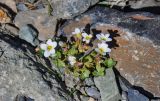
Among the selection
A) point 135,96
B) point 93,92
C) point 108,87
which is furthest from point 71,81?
point 135,96

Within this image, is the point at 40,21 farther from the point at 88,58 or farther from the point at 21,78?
the point at 21,78

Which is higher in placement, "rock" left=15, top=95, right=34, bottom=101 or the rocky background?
the rocky background

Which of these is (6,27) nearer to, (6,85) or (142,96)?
(6,85)

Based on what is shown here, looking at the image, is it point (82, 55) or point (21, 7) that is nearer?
point (82, 55)

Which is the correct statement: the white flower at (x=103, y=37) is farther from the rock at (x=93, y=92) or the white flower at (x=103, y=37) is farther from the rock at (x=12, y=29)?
the rock at (x=12, y=29)

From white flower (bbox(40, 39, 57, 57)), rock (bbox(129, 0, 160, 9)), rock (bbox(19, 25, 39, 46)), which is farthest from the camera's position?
rock (bbox(129, 0, 160, 9))

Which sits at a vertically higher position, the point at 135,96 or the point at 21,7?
the point at 21,7

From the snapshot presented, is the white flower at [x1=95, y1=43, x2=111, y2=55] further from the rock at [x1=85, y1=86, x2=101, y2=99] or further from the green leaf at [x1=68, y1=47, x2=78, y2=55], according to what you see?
the rock at [x1=85, y1=86, x2=101, y2=99]

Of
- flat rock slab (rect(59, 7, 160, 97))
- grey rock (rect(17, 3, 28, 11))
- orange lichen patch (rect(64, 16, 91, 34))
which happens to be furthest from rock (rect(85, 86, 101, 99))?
grey rock (rect(17, 3, 28, 11))
